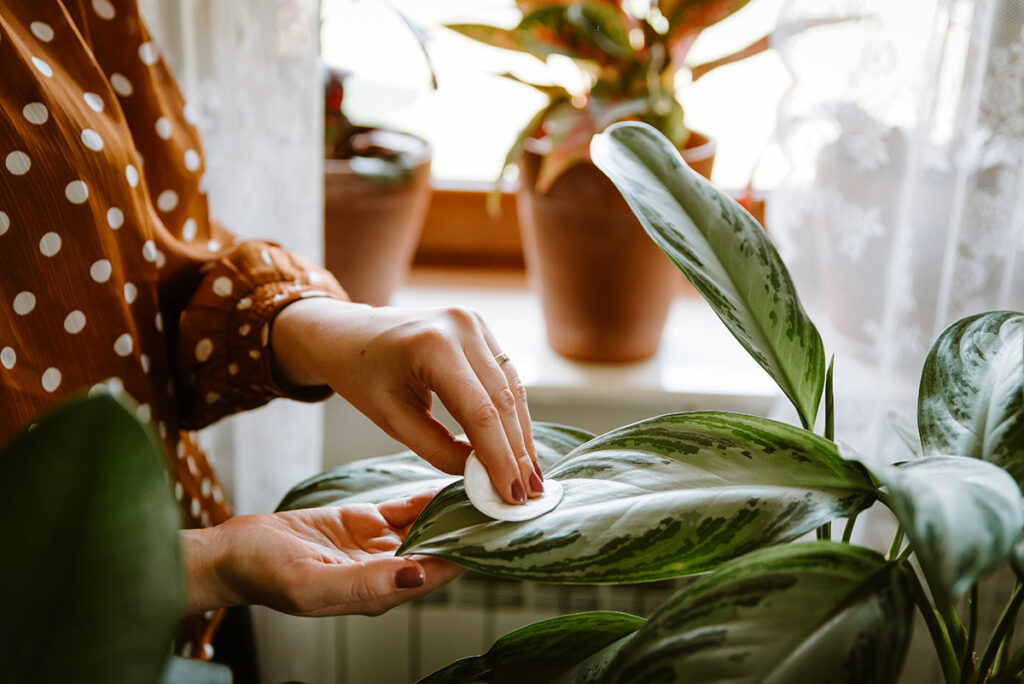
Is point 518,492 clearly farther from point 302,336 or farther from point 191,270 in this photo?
point 191,270

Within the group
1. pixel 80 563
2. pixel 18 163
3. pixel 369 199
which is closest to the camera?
pixel 80 563

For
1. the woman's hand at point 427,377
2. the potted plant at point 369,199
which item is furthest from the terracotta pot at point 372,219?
the woman's hand at point 427,377

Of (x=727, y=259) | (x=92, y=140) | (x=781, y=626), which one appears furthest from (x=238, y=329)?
(x=781, y=626)

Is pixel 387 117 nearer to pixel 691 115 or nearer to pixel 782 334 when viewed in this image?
pixel 691 115

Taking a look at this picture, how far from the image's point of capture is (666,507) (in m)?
0.47

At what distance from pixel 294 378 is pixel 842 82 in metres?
0.63

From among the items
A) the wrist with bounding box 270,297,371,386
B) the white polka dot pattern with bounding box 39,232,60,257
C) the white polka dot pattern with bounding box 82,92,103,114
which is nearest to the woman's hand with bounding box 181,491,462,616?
the wrist with bounding box 270,297,371,386

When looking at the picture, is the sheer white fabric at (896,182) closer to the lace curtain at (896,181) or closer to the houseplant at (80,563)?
the lace curtain at (896,181)

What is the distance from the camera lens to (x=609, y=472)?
1.66 ft

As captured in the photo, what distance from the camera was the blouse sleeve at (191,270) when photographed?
76 cm

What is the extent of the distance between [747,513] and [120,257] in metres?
0.51

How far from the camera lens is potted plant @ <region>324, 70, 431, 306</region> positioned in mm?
1064

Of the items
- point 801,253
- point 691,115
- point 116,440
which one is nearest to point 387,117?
point 691,115

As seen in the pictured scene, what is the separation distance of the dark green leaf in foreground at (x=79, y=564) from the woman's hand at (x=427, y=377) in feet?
0.82
